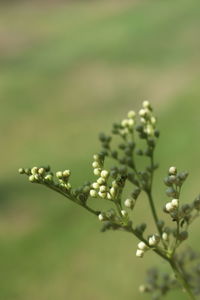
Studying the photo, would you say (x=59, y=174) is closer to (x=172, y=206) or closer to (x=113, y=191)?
(x=113, y=191)

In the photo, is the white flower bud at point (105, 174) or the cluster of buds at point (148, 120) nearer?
the white flower bud at point (105, 174)

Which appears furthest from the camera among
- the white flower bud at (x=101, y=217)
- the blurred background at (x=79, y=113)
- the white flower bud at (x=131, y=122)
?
the blurred background at (x=79, y=113)

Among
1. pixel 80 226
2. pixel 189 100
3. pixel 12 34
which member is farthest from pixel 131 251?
pixel 12 34

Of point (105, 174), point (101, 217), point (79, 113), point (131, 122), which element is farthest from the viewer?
point (79, 113)

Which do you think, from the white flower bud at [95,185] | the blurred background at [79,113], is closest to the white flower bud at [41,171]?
the white flower bud at [95,185]

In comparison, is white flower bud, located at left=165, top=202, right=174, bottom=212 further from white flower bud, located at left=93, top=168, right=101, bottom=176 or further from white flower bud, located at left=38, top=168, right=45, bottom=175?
white flower bud, located at left=38, top=168, right=45, bottom=175

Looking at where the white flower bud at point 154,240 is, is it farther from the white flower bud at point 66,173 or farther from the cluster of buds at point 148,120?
the cluster of buds at point 148,120

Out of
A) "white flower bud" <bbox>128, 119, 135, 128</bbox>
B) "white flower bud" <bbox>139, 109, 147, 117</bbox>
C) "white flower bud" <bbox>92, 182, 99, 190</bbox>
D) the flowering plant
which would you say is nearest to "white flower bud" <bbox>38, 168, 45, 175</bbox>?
the flowering plant

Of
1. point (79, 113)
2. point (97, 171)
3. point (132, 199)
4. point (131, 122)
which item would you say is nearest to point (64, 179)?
point (97, 171)

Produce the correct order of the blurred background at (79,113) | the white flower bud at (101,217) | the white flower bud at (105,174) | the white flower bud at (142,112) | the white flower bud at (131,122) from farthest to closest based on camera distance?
the blurred background at (79,113) → the white flower bud at (131,122) → the white flower bud at (142,112) → the white flower bud at (105,174) → the white flower bud at (101,217)
